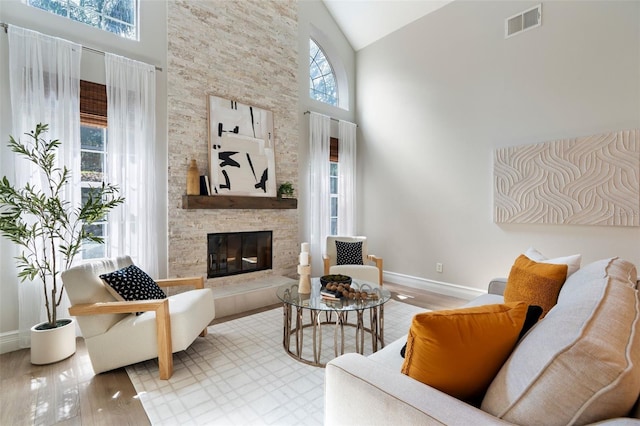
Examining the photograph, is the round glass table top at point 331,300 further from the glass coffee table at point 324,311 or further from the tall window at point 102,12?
the tall window at point 102,12

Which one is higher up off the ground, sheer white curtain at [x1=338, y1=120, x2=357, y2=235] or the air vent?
the air vent

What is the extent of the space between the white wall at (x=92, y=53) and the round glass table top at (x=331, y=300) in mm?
1754

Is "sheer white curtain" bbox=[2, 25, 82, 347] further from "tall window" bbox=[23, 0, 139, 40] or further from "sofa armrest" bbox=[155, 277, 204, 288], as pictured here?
"sofa armrest" bbox=[155, 277, 204, 288]

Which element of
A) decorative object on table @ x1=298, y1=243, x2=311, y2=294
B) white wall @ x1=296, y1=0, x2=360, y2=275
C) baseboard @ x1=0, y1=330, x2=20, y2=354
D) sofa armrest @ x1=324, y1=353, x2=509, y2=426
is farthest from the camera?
white wall @ x1=296, y1=0, x2=360, y2=275

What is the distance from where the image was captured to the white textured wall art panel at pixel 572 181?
2949mm

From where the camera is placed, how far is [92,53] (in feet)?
9.95

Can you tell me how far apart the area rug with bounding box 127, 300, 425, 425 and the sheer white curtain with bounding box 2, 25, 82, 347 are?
122cm

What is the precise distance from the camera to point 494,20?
12.5 feet

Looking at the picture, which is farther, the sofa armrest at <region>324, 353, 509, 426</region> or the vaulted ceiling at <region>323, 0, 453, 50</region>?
the vaulted ceiling at <region>323, 0, 453, 50</region>

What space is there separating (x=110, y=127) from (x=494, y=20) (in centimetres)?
450

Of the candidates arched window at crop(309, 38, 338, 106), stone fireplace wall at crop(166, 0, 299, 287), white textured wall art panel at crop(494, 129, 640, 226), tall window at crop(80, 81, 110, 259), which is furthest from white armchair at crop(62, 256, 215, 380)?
arched window at crop(309, 38, 338, 106)

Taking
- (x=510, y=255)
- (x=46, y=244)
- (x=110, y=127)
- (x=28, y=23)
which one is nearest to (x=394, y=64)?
→ (x=510, y=255)

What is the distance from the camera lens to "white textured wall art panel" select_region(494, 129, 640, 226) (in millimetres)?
2949

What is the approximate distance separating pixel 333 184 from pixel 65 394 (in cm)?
406
